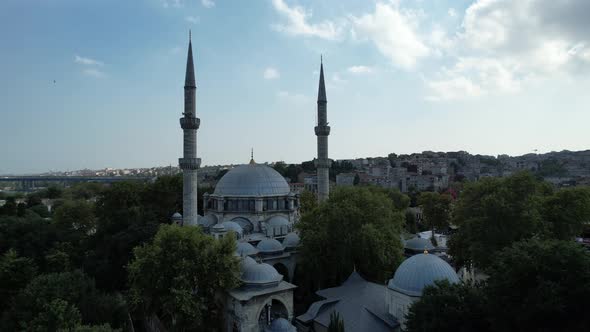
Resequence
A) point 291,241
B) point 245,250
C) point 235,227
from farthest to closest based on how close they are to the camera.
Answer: point 235,227
point 291,241
point 245,250

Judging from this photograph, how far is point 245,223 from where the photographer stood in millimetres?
25781

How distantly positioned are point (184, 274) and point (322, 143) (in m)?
17.4

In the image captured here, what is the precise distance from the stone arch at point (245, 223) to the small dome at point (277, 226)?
1207mm

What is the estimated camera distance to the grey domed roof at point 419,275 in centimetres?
1384

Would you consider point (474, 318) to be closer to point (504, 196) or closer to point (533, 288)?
point (533, 288)

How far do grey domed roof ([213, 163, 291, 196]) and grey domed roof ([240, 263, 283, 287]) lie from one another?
10.2 metres

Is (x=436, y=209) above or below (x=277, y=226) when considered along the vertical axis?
below

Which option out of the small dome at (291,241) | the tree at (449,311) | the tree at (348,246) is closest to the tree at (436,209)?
the small dome at (291,241)

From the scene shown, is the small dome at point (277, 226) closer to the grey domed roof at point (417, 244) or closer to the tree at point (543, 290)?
the grey domed roof at point (417, 244)

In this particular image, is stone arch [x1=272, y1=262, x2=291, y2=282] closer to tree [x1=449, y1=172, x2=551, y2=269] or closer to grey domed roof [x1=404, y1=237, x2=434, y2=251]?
grey domed roof [x1=404, y1=237, x2=434, y2=251]

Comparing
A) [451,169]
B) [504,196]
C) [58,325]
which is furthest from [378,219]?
[451,169]

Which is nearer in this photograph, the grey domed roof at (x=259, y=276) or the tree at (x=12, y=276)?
the grey domed roof at (x=259, y=276)

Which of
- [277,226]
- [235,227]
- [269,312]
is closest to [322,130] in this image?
[277,226]

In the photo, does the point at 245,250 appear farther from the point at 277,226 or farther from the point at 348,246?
the point at 348,246
